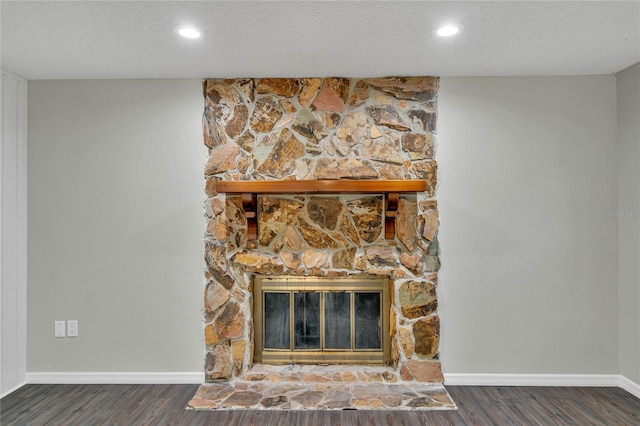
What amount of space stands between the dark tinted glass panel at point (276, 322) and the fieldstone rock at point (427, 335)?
994mm

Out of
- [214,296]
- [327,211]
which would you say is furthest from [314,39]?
[214,296]

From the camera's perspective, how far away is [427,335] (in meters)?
2.80

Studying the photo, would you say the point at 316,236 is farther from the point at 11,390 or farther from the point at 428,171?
the point at 11,390

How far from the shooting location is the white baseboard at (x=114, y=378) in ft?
9.27

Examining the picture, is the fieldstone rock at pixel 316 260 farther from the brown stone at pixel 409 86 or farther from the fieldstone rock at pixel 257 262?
the brown stone at pixel 409 86

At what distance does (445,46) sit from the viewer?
2.31 metres

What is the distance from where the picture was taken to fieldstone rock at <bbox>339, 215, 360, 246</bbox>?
9.32 feet

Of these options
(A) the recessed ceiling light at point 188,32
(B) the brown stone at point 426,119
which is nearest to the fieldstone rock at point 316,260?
(B) the brown stone at point 426,119

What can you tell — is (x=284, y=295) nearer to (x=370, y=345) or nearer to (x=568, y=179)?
(x=370, y=345)

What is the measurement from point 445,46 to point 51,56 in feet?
8.15

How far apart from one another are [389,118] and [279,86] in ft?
2.81

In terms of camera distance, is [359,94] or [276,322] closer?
[359,94]

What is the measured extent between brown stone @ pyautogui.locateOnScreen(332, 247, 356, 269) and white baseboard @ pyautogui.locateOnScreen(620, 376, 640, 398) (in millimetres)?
2111

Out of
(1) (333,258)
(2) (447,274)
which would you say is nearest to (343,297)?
(1) (333,258)
